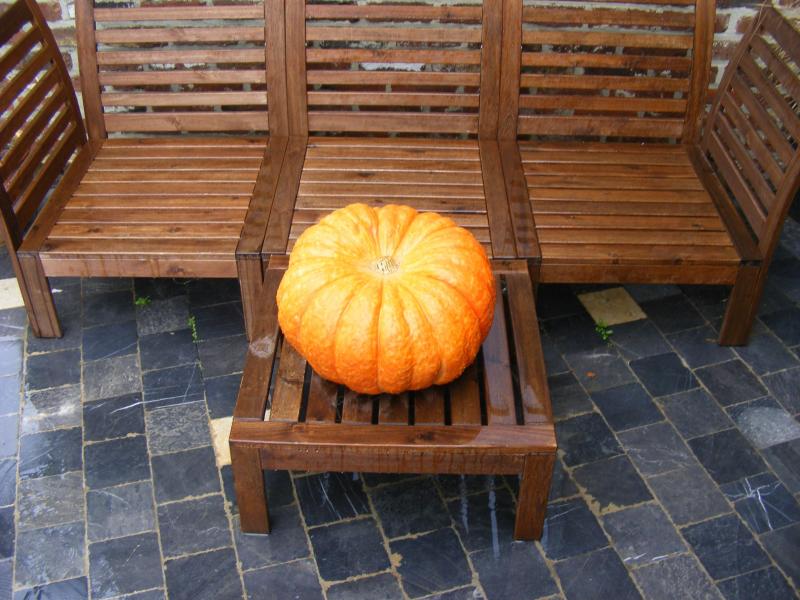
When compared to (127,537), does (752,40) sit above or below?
above

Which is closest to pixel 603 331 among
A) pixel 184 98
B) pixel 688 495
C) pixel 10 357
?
pixel 688 495

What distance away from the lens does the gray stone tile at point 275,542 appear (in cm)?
273

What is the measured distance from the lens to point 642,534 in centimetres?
282

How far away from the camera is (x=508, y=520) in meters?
2.86

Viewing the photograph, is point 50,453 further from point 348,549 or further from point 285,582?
point 348,549

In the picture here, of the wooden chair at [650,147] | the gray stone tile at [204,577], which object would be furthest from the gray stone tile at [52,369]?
the wooden chair at [650,147]

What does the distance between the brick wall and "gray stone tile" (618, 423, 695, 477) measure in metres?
2.07

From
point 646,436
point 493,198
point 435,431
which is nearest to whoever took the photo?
point 435,431

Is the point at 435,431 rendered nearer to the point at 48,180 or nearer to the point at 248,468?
the point at 248,468

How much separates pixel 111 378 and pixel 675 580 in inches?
90.6

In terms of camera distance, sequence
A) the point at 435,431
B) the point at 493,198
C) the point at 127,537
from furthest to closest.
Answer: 1. the point at 493,198
2. the point at 127,537
3. the point at 435,431

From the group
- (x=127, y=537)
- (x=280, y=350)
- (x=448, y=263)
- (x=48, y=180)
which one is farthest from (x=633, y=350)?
(x=48, y=180)

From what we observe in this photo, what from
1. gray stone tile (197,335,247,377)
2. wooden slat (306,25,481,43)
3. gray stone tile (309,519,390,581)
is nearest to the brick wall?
wooden slat (306,25,481,43)

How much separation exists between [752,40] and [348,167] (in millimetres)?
1909
